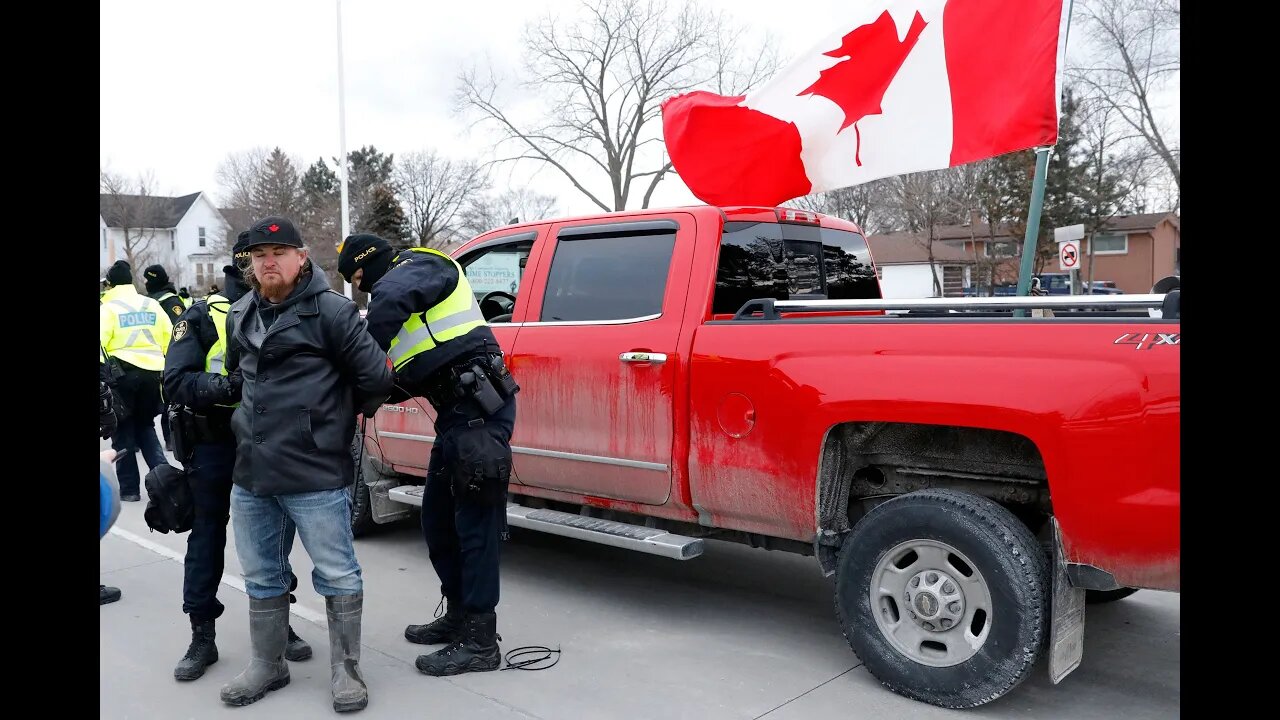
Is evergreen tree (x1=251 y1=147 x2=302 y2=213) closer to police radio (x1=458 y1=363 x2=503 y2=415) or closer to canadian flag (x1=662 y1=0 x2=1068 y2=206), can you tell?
canadian flag (x1=662 y1=0 x2=1068 y2=206)

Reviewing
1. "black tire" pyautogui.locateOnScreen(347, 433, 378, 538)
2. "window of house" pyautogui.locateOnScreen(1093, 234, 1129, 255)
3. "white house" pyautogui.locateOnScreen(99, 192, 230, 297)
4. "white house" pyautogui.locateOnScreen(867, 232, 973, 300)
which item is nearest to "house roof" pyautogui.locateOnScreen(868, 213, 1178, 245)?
"window of house" pyautogui.locateOnScreen(1093, 234, 1129, 255)

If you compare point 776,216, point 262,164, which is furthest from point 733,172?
point 262,164

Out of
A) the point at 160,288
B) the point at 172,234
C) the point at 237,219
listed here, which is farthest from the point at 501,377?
the point at 172,234

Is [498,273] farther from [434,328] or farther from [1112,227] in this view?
[1112,227]

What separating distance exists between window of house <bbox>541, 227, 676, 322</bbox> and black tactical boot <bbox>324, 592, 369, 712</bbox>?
1844 mm

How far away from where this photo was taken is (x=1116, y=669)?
4.12 metres

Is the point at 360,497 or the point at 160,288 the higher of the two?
the point at 160,288

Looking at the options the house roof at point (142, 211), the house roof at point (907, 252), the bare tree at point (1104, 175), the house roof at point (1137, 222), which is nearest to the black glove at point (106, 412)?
the bare tree at point (1104, 175)

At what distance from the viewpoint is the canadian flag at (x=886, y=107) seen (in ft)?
15.0

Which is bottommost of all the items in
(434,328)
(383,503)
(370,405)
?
(383,503)

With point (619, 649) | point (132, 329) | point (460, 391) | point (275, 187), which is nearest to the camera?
point (460, 391)

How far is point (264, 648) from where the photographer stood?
3848 mm

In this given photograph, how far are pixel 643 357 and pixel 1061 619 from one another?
2.06 meters
